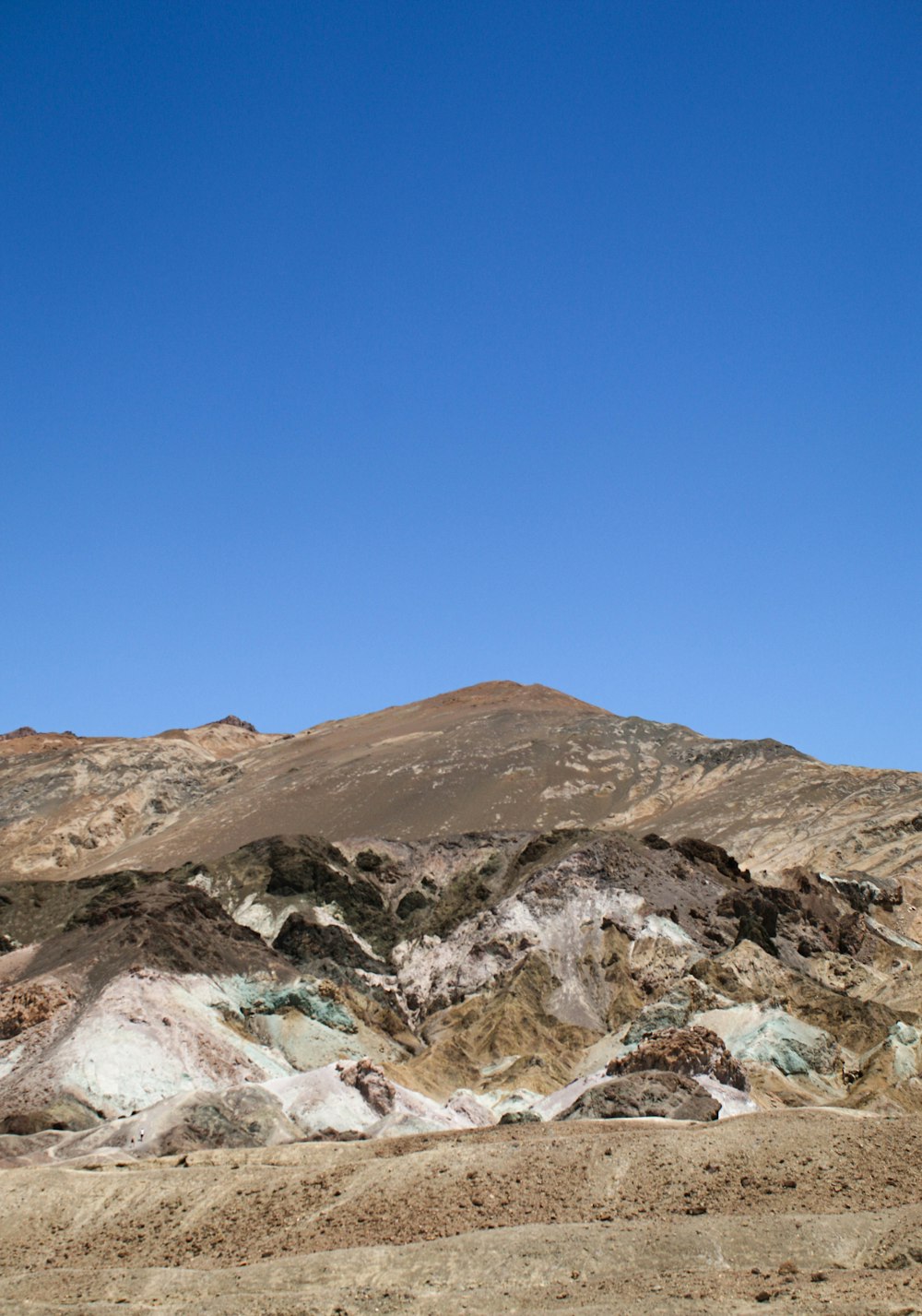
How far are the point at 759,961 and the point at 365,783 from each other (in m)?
60.3

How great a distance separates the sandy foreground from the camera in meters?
16.1

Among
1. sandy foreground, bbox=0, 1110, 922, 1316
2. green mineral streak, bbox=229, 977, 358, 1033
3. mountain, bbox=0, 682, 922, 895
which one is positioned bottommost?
sandy foreground, bbox=0, 1110, 922, 1316

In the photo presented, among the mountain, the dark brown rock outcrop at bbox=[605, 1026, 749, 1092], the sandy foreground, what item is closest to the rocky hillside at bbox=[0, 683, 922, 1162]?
the dark brown rock outcrop at bbox=[605, 1026, 749, 1092]

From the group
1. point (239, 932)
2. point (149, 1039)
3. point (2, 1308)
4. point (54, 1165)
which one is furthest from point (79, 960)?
point (2, 1308)

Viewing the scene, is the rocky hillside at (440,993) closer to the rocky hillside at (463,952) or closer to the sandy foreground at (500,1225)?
the rocky hillside at (463,952)

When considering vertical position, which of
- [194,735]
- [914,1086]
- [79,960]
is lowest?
[914,1086]

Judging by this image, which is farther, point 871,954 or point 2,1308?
point 871,954

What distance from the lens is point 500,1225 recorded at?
1886 cm

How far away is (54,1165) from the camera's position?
24.4m

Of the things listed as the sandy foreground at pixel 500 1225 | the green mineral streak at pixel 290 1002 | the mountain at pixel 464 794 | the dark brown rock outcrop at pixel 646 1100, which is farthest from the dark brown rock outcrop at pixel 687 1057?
the mountain at pixel 464 794

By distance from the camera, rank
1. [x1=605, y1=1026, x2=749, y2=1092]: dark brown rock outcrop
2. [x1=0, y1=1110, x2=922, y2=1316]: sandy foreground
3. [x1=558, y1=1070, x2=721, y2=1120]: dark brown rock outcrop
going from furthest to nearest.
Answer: [x1=605, y1=1026, x2=749, y2=1092]: dark brown rock outcrop, [x1=558, y1=1070, x2=721, y2=1120]: dark brown rock outcrop, [x1=0, y1=1110, x2=922, y2=1316]: sandy foreground

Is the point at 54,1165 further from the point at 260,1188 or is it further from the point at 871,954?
the point at 871,954

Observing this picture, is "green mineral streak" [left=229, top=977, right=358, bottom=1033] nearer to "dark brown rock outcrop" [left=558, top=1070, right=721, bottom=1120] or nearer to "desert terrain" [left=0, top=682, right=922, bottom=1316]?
"desert terrain" [left=0, top=682, right=922, bottom=1316]

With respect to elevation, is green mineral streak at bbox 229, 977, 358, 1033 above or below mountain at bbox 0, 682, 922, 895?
below
